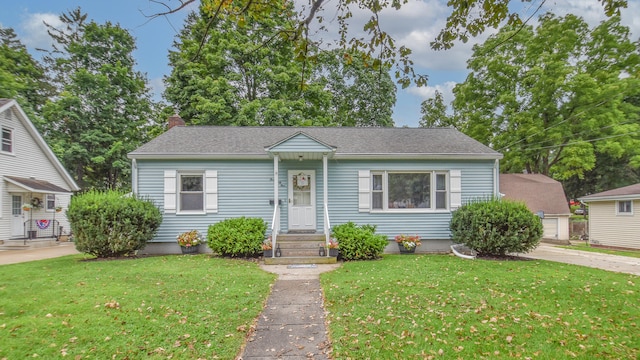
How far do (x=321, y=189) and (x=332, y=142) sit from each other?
201cm

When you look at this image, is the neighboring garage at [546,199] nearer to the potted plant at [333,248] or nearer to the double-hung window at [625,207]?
the double-hung window at [625,207]

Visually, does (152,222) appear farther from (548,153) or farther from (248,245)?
(548,153)

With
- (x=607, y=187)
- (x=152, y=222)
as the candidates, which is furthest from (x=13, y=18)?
(x=607, y=187)

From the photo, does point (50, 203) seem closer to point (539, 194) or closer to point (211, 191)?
point (211, 191)

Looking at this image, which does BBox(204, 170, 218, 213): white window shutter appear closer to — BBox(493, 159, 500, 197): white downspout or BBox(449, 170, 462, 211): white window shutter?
BBox(449, 170, 462, 211): white window shutter

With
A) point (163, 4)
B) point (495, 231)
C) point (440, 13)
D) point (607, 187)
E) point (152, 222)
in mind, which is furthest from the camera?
point (607, 187)

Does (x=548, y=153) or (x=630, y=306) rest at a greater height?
(x=548, y=153)

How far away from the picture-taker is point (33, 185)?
15.1m

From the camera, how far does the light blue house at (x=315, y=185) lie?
440 inches

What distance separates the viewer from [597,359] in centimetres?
356

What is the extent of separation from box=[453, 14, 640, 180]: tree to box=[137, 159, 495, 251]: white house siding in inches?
436

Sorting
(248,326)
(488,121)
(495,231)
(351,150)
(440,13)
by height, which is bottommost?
(248,326)

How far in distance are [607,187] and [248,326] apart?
113ft

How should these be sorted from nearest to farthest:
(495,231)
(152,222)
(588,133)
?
(495,231) < (152,222) < (588,133)
